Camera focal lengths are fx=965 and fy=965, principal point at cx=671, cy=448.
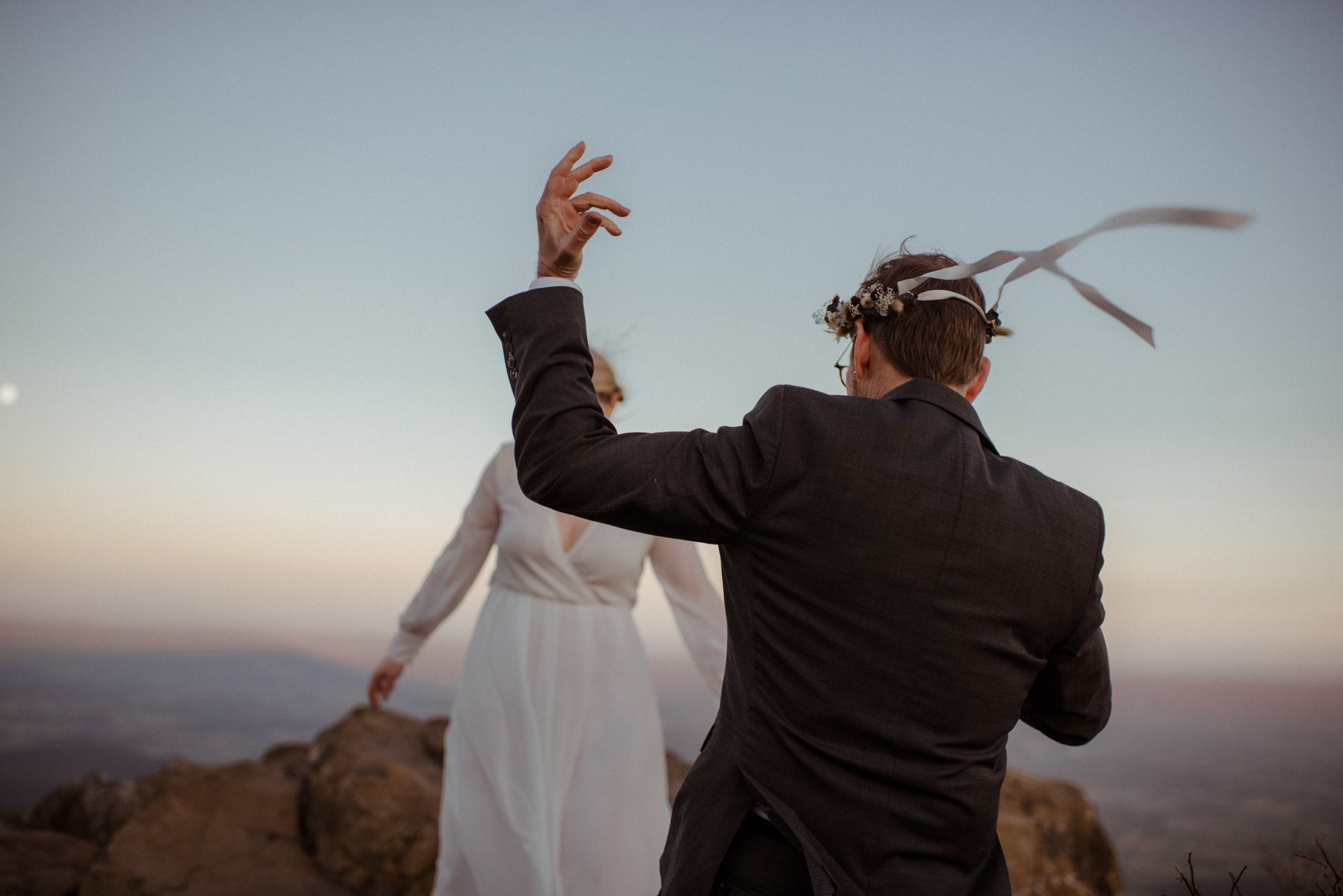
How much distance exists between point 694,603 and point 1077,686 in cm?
221

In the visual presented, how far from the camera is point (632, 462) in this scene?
131 centimetres

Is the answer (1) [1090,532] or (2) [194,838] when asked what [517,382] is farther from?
(2) [194,838]

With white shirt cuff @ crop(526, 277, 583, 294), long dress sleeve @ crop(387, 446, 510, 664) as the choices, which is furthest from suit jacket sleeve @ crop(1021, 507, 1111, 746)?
long dress sleeve @ crop(387, 446, 510, 664)

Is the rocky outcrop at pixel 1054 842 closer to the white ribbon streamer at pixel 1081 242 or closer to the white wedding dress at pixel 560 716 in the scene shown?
the white wedding dress at pixel 560 716

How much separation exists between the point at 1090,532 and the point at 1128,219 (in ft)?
1.49

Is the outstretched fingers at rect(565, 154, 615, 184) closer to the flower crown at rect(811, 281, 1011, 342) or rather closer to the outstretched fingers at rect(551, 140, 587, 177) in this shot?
the outstretched fingers at rect(551, 140, 587, 177)

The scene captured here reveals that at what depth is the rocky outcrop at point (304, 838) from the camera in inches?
171

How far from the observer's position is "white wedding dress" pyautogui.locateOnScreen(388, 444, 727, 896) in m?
3.28

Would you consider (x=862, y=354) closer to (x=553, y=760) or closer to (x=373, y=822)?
(x=553, y=760)

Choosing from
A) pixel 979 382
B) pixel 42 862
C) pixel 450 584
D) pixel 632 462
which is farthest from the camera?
pixel 42 862

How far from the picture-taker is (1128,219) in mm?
1320

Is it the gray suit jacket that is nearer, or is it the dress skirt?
the gray suit jacket

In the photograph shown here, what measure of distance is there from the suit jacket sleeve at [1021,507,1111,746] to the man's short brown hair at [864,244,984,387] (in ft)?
1.07

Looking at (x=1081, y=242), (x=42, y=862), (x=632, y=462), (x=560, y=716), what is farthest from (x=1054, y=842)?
(x=42, y=862)
